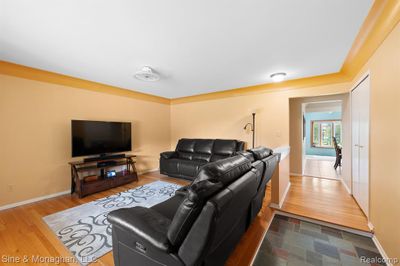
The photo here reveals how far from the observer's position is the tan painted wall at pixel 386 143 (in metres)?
1.41

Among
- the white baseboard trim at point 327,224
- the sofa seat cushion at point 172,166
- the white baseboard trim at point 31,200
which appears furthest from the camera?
the sofa seat cushion at point 172,166

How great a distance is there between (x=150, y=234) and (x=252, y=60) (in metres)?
2.72

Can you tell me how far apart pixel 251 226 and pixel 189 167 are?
1.97 m

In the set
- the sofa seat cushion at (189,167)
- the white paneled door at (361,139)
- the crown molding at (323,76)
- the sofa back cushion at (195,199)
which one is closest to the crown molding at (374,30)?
the crown molding at (323,76)

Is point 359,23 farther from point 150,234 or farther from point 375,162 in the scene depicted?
point 150,234

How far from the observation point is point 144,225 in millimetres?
1117

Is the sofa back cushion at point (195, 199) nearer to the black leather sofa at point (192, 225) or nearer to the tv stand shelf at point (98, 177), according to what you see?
the black leather sofa at point (192, 225)

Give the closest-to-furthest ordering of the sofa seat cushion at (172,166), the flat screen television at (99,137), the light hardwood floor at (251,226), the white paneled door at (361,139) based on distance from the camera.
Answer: the light hardwood floor at (251,226) < the white paneled door at (361,139) < the flat screen television at (99,137) < the sofa seat cushion at (172,166)

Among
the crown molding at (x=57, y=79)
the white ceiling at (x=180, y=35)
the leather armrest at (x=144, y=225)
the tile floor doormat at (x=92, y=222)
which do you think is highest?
the white ceiling at (x=180, y=35)

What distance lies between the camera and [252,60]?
259cm

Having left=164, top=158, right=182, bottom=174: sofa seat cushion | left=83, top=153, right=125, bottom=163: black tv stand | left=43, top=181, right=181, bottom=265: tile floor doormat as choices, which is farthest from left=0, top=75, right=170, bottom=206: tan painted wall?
left=164, top=158, right=182, bottom=174: sofa seat cushion

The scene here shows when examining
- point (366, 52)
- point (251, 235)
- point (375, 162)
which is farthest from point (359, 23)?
point (251, 235)

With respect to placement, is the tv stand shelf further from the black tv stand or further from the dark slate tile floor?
the dark slate tile floor

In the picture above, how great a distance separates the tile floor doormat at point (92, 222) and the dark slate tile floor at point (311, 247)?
1712 mm
